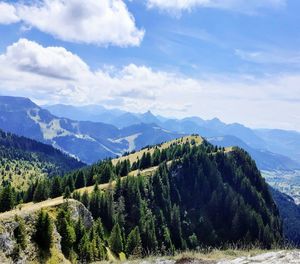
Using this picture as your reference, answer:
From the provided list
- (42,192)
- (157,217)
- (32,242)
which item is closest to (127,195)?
(157,217)

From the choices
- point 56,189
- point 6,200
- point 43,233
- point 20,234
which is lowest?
point 56,189

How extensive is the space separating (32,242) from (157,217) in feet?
422

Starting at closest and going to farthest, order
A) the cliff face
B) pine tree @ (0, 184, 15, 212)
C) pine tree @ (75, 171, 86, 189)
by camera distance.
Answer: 1. the cliff face
2. pine tree @ (0, 184, 15, 212)
3. pine tree @ (75, 171, 86, 189)

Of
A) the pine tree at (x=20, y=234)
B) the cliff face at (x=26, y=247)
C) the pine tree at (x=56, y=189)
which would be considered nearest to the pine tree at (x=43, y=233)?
the cliff face at (x=26, y=247)

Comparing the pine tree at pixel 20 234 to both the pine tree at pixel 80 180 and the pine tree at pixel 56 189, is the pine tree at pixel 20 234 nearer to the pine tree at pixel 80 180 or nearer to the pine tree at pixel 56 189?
the pine tree at pixel 56 189

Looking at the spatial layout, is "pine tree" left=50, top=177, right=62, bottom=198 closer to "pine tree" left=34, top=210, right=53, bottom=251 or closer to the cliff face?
the cliff face

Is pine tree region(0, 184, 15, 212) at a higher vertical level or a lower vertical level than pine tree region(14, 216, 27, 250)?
lower

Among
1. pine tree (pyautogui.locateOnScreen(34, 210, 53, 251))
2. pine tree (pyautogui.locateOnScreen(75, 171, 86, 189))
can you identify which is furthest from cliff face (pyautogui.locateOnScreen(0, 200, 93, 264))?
pine tree (pyautogui.locateOnScreen(75, 171, 86, 189))

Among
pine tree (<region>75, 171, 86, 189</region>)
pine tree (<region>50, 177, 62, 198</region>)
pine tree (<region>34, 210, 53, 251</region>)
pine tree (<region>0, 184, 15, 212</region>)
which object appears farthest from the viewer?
pine tree (<region>75, 171, 86, 189</region>)

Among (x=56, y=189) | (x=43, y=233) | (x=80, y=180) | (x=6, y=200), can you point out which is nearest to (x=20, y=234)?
(x=43, y=233)

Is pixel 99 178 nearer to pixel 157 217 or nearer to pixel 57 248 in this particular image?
pixel 157 217

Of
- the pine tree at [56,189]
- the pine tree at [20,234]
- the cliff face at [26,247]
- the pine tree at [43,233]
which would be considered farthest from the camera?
the pine tree at [56,189]

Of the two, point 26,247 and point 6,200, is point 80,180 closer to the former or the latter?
point 6,200

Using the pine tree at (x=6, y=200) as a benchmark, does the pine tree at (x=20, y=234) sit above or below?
above
